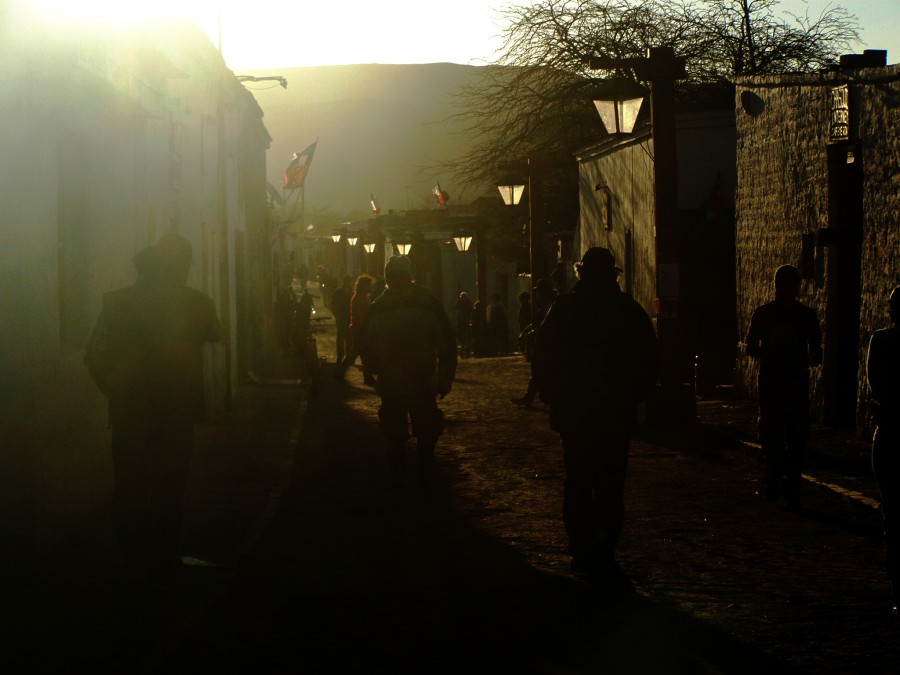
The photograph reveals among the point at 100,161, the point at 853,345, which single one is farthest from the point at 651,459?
the point at 100,161

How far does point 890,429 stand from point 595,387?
5.15 ft

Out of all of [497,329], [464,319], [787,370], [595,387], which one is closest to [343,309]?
[497,329]

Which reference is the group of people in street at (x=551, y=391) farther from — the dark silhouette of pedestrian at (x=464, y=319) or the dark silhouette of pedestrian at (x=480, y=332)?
the dark silhouette of pedestrian at (x=464, y=319)

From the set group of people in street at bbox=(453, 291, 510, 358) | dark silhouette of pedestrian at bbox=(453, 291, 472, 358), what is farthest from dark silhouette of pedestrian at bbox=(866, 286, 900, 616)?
dark silhouette of pedestrian at bbox=(453, 291, 472, 358)

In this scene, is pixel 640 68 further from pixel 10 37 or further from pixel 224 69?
pixel 224 69

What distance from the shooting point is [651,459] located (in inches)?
534

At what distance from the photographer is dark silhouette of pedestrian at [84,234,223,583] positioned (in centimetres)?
727

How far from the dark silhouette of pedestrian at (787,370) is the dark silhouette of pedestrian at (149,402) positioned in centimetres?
460

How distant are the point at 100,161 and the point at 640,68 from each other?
262 inches

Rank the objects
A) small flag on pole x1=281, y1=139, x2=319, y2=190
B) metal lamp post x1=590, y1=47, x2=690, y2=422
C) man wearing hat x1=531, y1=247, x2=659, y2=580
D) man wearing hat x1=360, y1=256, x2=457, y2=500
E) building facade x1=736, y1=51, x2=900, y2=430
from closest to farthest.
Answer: man wearing hat x1=531, y1=247, x2=659, y2=580, man wearing hat x1=360, y1=256, x2=457, y2=500, building facade x1=736, y1=51, x2=900, y2=430, metal lamp post x1=590, y1=47, x2=690, y2=422, small flag on pole x1=281, y1=139, x2=319, y2=190

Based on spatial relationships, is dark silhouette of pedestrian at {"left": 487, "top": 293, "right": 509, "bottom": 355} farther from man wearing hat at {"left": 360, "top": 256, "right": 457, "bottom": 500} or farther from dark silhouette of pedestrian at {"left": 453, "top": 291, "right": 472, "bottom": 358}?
man wearing hat at {"left": 360, "top": 256, "right": 457, "bottom": 500}

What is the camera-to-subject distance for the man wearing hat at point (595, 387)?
301 inches

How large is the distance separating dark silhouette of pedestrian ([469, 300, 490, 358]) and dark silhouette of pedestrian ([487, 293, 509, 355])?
0.12 metres

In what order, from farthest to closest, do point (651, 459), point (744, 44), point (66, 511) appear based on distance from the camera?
point (744, 44) → point (651, 459) → point (66, 511)
